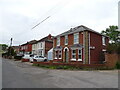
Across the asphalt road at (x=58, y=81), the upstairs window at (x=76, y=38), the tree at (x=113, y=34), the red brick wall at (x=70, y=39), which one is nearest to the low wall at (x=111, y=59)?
the upstairs window at (x=76, y=38)

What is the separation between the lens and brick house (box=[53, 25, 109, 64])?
2320 cm

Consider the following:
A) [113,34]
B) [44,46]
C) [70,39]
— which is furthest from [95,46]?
[113,34]

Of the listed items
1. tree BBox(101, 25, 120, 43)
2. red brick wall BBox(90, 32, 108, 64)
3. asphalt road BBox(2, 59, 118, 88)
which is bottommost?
asphalt road BBox(2, 59, 118, 88)

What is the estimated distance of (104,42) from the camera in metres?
27.3

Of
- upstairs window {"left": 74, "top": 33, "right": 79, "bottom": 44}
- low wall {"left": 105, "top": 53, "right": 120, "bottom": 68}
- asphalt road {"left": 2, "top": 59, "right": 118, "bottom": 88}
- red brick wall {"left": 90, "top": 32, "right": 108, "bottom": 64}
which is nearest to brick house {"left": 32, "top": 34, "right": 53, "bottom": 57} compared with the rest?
upstairs window {"left": 74, "top": 33, "right": 79, "bottom": 44}

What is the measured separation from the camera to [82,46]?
76.4 feet

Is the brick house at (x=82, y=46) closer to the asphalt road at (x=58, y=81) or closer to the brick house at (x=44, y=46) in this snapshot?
the asphalt road at (x=58, y=81)

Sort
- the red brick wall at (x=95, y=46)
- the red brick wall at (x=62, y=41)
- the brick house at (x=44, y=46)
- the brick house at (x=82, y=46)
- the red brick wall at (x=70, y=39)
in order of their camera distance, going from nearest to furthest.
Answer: the brick house at (x=82, y=46) → the red brick wall at (x=95, y=46) → the red brick wall at (x=70, y=39) → the red brick wall at (x=62, y=41) → the brick house at (x=44, y=46)

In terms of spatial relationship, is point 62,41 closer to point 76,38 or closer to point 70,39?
point 70,39

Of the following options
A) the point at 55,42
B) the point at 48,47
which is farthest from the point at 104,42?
the point at 48,47

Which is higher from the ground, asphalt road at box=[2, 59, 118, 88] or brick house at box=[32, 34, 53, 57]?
brick house at box=[32, 34, 53, 57]

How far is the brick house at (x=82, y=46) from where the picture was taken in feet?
76.1

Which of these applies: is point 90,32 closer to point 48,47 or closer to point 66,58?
point 66,58

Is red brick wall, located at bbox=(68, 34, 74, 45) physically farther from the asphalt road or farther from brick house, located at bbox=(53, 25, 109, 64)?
the asphalt road
